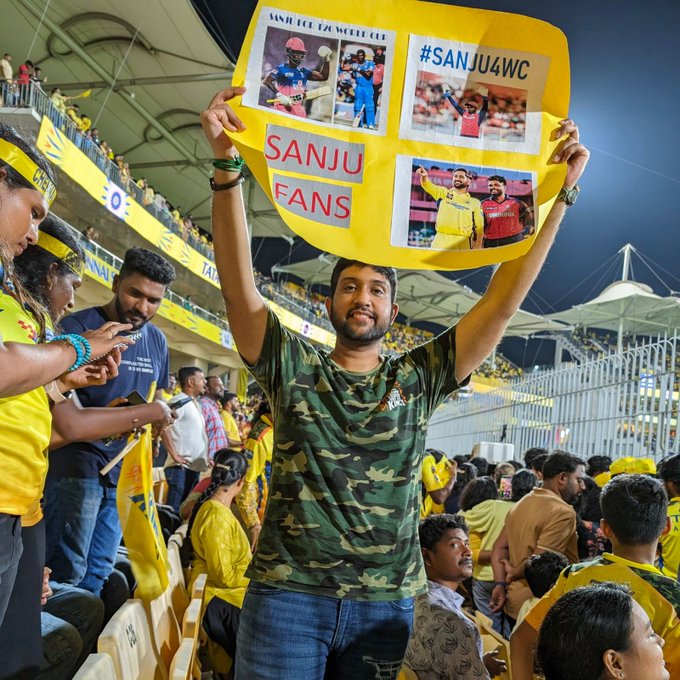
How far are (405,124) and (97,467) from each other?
6.16ft

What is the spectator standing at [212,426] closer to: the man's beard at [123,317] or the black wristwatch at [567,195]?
the man's beard at [123,317]

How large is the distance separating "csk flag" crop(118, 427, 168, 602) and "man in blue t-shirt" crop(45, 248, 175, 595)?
0.22 metres

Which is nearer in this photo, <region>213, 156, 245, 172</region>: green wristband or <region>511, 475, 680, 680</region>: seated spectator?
<region>213, 156, 245, 172</region>: green wristband

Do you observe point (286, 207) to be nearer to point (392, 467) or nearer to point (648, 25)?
point (392, 467)

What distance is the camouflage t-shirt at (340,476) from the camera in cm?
147

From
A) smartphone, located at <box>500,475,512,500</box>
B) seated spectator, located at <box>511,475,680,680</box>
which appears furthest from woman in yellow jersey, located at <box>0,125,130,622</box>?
smartphone, located at <box>500,475,512,500</box>

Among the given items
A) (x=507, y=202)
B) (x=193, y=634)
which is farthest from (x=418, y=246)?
(x=193, y=634)

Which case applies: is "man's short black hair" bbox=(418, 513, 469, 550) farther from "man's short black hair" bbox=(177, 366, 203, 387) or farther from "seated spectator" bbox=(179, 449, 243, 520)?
"man's short black hair" bbox=(177, 366, 203, 387)

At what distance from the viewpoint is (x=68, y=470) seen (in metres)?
2.70

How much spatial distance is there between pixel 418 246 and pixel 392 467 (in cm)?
53

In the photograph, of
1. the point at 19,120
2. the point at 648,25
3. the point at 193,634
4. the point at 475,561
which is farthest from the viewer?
the point at 648,25

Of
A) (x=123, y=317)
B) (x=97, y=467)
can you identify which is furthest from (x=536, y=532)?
(x=123, y=317)

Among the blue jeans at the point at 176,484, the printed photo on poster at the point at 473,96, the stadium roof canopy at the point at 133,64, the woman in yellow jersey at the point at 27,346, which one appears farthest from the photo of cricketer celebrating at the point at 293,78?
the stadium roof canopy at the point at 133,64

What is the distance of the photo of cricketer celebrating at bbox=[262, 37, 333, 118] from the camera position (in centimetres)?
163
